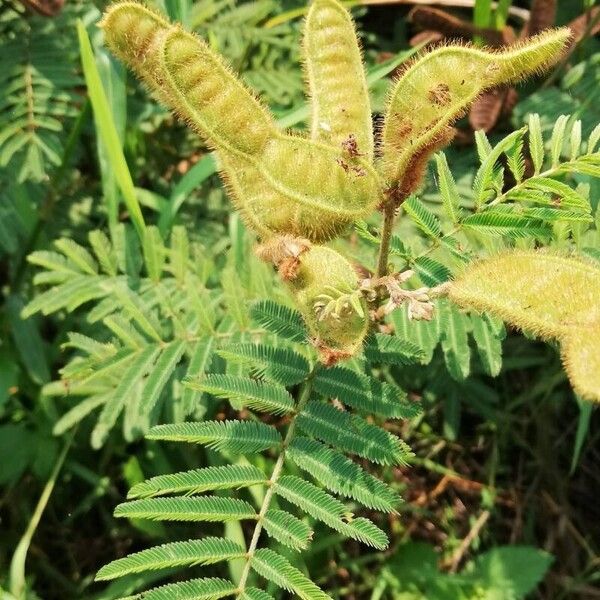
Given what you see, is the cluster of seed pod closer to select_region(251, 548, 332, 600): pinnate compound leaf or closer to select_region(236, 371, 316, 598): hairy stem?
select_region(236, 371, 316, 598): hairy stem

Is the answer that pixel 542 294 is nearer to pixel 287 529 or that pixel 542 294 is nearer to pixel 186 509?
pixel 287 529

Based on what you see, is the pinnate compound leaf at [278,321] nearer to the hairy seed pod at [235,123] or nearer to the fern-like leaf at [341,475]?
the fern-like leaf at [341,475]

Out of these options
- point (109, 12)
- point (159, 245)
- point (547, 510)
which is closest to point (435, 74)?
point (109, 12)

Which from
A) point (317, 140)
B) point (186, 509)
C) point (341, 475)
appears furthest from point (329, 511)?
point (317, 140)

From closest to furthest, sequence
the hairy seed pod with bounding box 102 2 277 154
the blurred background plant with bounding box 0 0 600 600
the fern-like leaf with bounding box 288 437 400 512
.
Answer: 1. the hairy seed pod with bounding box 102 2 277 154
2. the fern-like leaf with bounding box 288 437 400 512
3. the blurred background plant with bounding box 0 0 600 600

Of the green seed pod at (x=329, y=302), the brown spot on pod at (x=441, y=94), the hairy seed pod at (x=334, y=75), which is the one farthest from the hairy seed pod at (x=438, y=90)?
the green seed pod at (x=329, y=302)

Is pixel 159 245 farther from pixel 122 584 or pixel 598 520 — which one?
pixel 598 520

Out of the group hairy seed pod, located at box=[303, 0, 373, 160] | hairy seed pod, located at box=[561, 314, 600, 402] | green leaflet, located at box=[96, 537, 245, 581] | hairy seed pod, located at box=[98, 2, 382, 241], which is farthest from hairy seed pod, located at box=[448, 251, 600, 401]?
green leaflet, located at box=[96, 537, 245, 581]
